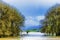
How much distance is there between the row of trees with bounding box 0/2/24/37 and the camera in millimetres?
5625

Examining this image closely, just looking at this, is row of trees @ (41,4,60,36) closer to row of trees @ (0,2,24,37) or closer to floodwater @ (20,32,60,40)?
floodwater @ (20,32,60,40)

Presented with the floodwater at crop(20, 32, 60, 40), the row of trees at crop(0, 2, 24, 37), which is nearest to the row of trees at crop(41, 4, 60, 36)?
the floodwater at crop(20, 32, 60, 40)

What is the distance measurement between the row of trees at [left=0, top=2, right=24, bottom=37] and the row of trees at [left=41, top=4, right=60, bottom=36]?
61 cm

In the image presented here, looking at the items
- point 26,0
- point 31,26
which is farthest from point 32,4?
point 31,26

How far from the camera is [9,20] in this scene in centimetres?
567

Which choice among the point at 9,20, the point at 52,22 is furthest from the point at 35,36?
the point at 9,20

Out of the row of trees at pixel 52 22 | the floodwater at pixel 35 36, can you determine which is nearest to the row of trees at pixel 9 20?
the floodwater at pixel 35 36

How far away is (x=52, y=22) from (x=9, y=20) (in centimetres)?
112

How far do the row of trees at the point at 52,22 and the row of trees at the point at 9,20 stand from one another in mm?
613

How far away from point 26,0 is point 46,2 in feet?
1.71

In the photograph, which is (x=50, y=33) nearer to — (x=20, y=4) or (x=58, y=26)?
(x=58, y=26)

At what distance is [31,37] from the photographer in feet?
18.0

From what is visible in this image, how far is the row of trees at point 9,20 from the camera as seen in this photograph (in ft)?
18.5

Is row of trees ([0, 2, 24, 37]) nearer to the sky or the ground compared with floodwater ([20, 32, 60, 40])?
nearer to the sky
